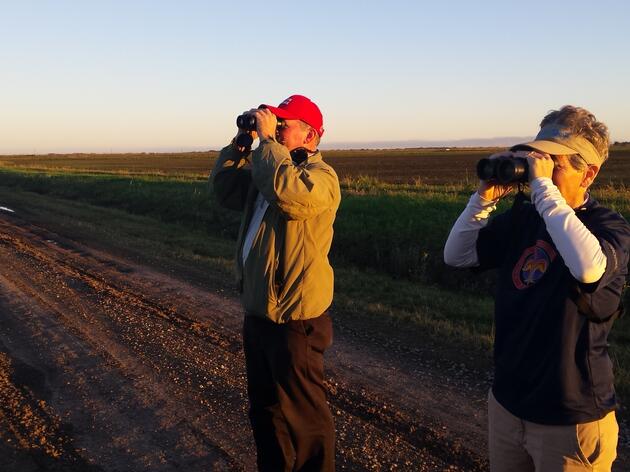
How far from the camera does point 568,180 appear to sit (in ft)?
6.44

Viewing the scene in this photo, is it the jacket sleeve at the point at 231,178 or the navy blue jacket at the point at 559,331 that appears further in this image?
the jacket sleeve at the point at 231,178

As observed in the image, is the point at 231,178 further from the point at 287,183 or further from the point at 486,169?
the point at 486,169

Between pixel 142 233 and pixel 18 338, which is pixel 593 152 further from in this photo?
pixel 142 233

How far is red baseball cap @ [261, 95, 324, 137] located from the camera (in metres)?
2.79

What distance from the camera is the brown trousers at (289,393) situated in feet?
8.83

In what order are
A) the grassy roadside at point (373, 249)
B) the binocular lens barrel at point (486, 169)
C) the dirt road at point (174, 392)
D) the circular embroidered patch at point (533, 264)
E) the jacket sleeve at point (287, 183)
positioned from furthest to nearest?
the grassy roadside at point (373, 249) → the dirt road at point (174, 392) → the jacket sleeve at point (287, 183) → the binocular lens barrel at point (486, 169) → the circular embroidered patch at point (533, 264)

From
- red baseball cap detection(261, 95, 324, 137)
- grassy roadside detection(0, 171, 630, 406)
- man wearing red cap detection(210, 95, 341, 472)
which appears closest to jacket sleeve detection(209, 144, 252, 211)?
man wearing red cap detection(210, 95, 341, 472)

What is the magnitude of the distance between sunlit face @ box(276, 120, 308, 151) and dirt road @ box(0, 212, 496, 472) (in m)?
1.82

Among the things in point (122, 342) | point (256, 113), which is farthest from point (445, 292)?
point (256, 113)

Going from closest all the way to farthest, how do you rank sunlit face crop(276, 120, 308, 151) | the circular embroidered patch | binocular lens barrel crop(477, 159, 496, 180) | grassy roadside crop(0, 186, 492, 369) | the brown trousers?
the circular embroidered patch → binocular lens barrel crop(477, 159, 496, 180) → the brown trousers → sunlit face crop(276, 120, 308, 151) → grassy roadside crop(0, 186, 492, 369)

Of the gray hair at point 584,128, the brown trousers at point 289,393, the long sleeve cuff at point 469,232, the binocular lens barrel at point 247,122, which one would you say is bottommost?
the brown trousers at point 289,393

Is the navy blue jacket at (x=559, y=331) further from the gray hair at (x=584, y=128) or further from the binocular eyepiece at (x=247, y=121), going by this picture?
the binocular eyepiece at (x=247, y=121)

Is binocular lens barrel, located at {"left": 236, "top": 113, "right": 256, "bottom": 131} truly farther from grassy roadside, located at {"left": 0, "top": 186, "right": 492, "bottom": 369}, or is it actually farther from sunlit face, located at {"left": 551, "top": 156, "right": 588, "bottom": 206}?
grassy roadside, located at {"left": 0, "top": 186, "right": 492, "bottom": 369}

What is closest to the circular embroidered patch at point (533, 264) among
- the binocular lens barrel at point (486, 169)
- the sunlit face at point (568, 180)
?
the sunlit face at point (568, 180)
